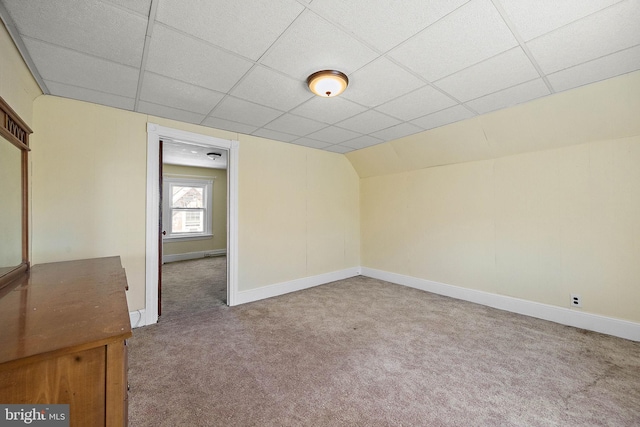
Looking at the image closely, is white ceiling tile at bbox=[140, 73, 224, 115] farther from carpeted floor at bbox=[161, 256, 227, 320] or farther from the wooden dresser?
carpeted floor at bbox=[161, 256, 227, 320]

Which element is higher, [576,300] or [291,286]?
[576,300]

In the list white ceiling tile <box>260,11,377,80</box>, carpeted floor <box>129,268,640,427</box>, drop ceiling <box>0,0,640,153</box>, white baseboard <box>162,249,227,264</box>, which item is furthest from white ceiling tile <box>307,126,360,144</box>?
white baseboard <box>162,249,227,264</box>

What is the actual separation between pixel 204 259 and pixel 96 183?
4713 millimetres

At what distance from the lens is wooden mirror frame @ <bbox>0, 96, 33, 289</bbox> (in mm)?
1653

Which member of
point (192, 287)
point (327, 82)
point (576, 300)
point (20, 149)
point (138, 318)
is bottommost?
point (192, 287)

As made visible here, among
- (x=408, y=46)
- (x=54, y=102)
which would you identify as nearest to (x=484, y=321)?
(x=408, y=46)

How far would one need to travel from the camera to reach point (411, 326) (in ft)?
9.45

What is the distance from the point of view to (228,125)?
3.29 m

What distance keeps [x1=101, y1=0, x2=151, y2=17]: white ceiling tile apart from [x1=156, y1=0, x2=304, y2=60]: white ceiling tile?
0.06 metres

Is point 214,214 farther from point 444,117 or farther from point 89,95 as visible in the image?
point 444,117

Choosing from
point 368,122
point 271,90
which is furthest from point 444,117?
point 271,90

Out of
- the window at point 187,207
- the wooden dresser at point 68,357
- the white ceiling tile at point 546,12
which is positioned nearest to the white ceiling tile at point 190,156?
the window at point 187,207

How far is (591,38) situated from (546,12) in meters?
0.51

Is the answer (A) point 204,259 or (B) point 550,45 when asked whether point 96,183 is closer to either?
(B) point 550,45
